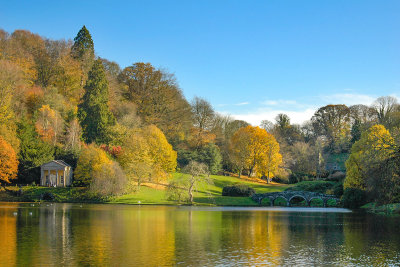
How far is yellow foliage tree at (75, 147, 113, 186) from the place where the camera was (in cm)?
6699

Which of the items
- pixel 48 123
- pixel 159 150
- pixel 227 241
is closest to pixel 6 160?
pixel 48 123

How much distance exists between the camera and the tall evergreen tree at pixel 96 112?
266 ft

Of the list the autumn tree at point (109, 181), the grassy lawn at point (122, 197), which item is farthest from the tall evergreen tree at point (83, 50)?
the autumn tree at point (109, 181)

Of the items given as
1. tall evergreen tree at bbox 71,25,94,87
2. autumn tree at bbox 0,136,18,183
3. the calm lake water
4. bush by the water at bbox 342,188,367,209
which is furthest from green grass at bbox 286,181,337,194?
tall evergreen tree at bbox 71,25,94,87

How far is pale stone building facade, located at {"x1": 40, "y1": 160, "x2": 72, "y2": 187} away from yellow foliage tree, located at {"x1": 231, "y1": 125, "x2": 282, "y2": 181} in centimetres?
4162

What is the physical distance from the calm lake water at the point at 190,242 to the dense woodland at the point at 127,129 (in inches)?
1041

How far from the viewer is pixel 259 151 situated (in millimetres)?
98375

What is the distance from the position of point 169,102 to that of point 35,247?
2920 inches

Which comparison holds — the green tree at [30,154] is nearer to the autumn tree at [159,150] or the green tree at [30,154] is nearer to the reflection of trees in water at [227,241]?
the autumn tree at [159,150]

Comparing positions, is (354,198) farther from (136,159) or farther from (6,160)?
(6,160)

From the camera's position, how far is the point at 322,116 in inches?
4776

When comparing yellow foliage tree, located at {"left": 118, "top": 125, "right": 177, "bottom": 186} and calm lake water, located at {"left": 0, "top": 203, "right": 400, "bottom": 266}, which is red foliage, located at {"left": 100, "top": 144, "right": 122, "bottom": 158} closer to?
yellow foliage tree, located at {"left": 118, "top": 125, "right": 177, "bottom": 186}

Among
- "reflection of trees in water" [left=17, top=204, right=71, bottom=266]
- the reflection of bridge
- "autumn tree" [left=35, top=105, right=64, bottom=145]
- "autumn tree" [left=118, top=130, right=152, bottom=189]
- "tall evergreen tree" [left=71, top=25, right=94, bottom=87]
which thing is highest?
"tall evergreen tree" [left=71, top=25, right=94, bottom=87]

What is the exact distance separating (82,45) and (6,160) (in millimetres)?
43307
